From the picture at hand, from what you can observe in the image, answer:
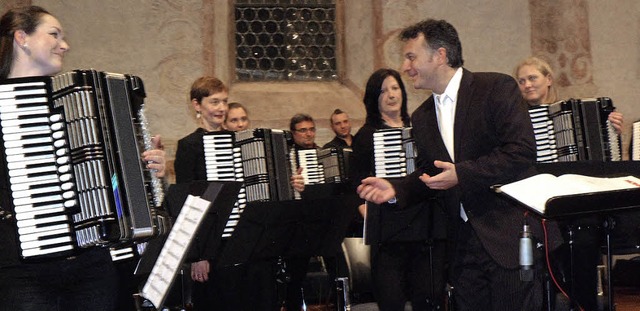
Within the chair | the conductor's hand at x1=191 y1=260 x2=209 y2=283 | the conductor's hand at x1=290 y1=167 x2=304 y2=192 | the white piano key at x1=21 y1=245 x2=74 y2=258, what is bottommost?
the chair

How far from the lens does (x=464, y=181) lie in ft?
15.7

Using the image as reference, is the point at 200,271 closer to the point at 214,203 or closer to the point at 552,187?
the point at 214,203

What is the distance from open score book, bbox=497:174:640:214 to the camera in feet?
12.7

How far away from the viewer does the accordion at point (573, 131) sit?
6957 millimetres

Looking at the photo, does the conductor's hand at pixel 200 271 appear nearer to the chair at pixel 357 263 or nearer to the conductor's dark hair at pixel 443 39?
the chair at pixel 357 263

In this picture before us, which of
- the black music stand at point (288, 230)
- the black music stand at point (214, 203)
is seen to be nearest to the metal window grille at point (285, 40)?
the black music stand at point (288, 230)

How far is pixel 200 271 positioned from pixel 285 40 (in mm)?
5619

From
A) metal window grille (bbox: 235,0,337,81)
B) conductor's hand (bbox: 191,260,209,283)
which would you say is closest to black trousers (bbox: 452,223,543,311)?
conductor's hand (bbox: 191,260,209,283)

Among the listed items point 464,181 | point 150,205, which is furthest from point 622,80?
point 150,205

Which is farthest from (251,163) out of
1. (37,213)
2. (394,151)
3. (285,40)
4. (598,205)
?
(285,40)

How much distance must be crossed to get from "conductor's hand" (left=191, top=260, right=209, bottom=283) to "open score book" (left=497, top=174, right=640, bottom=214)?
9.74ft

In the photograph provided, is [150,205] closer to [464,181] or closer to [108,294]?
[108,294]

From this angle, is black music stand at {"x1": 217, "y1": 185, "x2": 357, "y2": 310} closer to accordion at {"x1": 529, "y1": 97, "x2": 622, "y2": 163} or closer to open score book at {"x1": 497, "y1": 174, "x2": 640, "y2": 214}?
accordion at {"x1": 529, "y1": 97, "x2": 622, "y2": 163}

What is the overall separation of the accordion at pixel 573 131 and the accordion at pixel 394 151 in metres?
1.04
